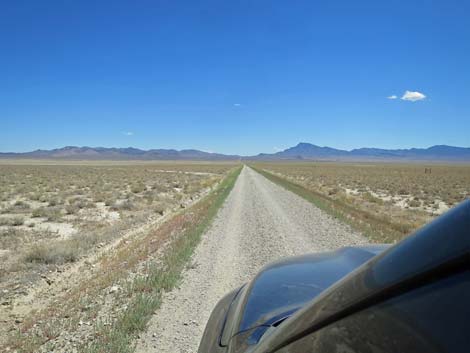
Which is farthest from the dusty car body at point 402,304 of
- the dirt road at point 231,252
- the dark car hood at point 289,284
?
the dirt road at point 231,252

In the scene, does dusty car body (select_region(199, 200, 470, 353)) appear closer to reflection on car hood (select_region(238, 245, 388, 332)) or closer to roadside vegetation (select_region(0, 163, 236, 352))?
reflection on car hood (select_region(238, 245, 388, 332))

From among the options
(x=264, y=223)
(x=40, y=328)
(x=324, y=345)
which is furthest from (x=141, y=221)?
(x=324, y=345)

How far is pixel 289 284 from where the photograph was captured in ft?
7.93

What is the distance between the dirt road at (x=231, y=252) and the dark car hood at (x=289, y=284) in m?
1.81

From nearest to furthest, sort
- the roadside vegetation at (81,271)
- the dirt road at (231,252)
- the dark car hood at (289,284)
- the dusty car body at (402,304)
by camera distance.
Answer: the dusty car body at (402,304)
the dark car hood at (289,284)
the dirt road at (231,252)
the roadside vegetation at (81,271)

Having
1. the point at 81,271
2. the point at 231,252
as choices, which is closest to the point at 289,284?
the point at 231,252

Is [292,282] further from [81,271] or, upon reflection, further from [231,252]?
[81,271]

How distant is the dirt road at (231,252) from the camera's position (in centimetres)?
411

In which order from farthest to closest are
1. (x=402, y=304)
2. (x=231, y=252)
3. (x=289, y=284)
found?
1. (x=231, y=252)
2. (x=289, y=284)
3. (x=402, y=304)

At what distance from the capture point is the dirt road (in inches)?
162

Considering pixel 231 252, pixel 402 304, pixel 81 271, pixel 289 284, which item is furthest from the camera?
pixel 231 252

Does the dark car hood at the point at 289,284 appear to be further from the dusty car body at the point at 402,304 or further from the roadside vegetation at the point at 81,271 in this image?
the roadside vegetation at the point at 81,271

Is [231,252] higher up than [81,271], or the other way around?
[231,252]

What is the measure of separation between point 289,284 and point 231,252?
17.5 ft
